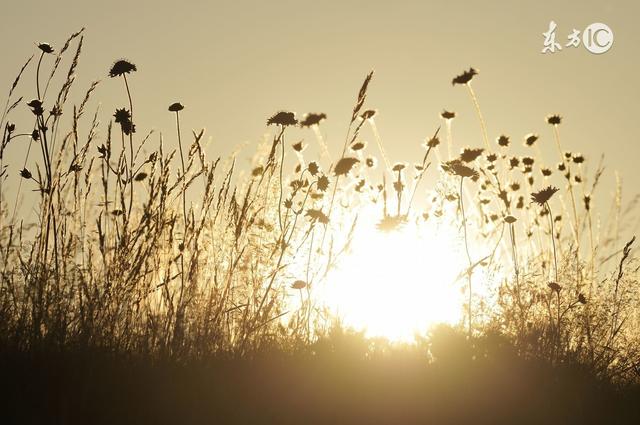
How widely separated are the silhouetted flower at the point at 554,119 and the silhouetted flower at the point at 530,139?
157mm

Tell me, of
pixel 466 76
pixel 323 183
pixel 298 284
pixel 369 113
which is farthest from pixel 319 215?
pixel 466 76

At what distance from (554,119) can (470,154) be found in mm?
1171

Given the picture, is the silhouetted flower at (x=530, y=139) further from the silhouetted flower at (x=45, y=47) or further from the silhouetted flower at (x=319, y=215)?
the silhouetted flower at (x=45, y=47)

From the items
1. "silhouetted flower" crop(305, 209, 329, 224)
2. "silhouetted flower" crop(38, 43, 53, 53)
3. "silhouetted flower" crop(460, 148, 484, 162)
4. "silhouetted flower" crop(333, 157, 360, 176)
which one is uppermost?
"silhouetted flower" crop(38, 43, 53, 53)

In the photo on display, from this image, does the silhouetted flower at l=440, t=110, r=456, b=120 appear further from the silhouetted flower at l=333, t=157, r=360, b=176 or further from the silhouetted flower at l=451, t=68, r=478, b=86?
the silhouetted flower at l=333, t=157, r=360, b=176

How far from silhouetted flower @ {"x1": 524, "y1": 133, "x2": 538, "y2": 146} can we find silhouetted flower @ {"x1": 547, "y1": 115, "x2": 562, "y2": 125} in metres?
0.16

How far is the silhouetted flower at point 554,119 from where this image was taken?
497 cm

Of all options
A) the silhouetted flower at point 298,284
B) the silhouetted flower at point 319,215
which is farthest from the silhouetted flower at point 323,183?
the silhouetted flower at point 298,284

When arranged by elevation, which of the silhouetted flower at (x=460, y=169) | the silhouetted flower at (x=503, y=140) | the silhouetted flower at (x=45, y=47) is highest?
the silhouetted flower at (x=503, y=140)

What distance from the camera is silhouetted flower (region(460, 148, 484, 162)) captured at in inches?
164

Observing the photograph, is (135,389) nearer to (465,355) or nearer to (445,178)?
(465,355)

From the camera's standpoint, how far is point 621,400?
3.32 m

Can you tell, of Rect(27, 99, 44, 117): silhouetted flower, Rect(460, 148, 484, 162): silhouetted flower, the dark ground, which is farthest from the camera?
Rect(460, 148, 484, 162): silhouetted flower

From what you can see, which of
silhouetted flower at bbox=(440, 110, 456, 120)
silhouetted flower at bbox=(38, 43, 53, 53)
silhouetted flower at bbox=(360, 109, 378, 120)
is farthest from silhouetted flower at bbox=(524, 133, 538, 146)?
silhouetted flower at bbox=(38, 43, 53, 53)
